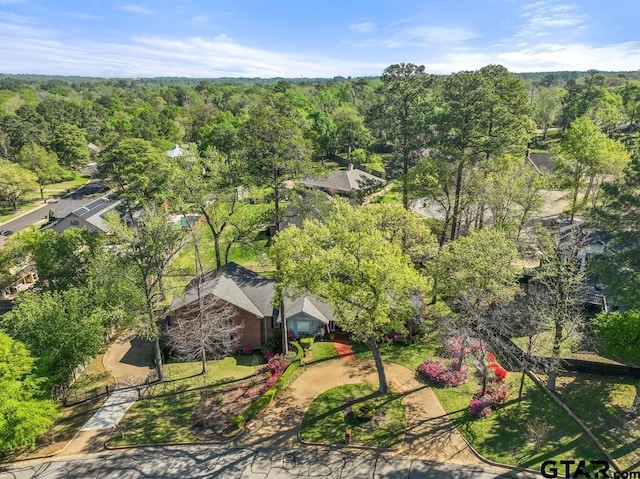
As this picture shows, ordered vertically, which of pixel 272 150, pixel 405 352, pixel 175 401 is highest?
pixel 272 150

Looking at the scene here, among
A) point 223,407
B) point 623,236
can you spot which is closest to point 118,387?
point 223,407

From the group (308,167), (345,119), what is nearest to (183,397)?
(308,167)

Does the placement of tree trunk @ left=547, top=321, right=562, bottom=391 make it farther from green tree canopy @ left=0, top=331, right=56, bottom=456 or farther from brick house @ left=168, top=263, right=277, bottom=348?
green tree canopy @ left=0, top=331, right=56, bottom=456

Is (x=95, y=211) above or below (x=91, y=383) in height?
above

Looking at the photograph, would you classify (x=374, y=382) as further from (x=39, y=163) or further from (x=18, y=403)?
(x=39, y=163)

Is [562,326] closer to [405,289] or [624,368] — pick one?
[624,368]

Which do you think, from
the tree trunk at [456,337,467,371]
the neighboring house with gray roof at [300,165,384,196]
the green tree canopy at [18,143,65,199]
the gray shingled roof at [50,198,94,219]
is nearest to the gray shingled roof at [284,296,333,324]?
the tree trunk at [456,337,467,371]
